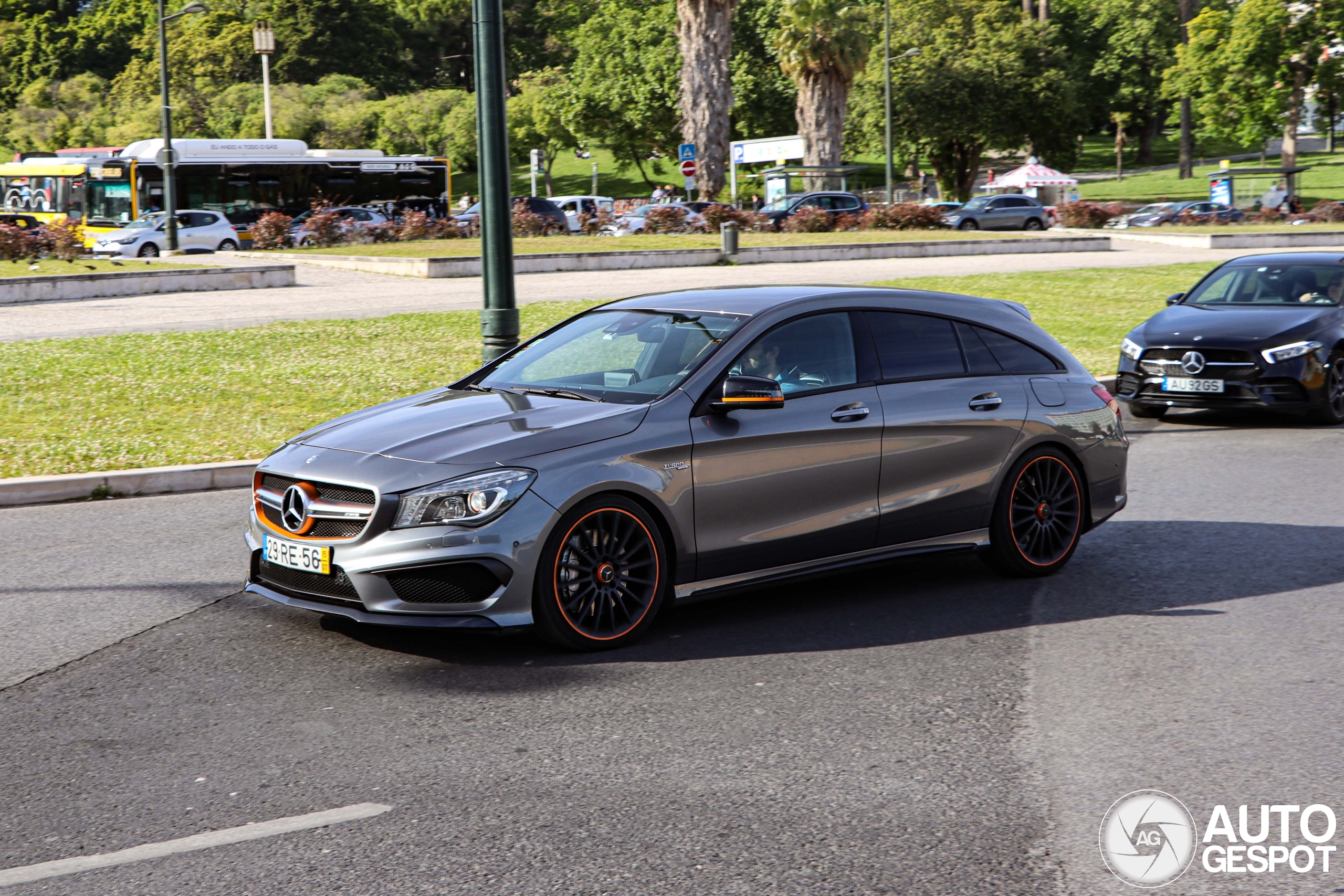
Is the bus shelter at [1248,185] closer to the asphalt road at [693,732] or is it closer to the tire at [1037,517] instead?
the tire at [1037,517]

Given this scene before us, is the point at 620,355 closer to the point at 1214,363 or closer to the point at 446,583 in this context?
the point at 446,583

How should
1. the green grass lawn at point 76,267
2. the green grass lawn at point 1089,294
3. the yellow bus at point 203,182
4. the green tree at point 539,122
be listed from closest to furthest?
the green grass lawn at point 1089,294
the green grass lawn at point 76,267
the yellow bus at point 203,182
the green tree at point 539,122

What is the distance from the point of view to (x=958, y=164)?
6881cm

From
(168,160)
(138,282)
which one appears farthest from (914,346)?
A: (168,160)

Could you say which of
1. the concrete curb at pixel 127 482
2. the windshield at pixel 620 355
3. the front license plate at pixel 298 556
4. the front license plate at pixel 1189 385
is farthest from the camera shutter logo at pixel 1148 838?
the front license plate at pixel 1189 385

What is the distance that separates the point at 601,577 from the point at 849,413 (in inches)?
59.1

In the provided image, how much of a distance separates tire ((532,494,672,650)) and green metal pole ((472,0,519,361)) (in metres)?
4.18

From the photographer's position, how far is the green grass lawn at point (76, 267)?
78.5 ft

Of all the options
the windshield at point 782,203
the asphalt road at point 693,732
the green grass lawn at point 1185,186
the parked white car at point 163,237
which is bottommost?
the asphalt road at point 693,732

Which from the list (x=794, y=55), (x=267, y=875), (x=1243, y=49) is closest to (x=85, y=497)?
(x=267, y=875)

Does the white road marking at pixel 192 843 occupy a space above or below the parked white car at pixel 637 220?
below

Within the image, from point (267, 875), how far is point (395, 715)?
4.26 ft

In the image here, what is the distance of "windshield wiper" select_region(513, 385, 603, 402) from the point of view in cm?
611

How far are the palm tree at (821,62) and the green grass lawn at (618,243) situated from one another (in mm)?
11656
